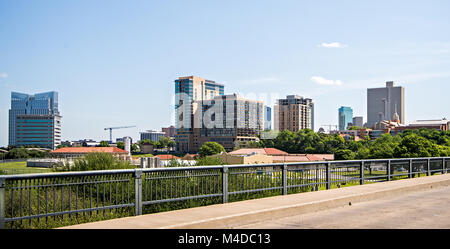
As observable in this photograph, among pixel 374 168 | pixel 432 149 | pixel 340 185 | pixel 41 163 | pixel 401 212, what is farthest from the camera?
pixel 41 163

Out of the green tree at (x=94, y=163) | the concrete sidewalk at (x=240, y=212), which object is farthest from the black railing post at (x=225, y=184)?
the green tree at (x=94, y=163)

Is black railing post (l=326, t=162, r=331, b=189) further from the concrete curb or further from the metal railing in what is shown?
the concrete curb

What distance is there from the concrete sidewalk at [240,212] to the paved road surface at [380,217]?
0.24 m

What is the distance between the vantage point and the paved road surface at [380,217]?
9.73 m

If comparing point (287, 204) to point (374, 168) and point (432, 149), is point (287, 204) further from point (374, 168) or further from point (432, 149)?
point (432, 149)

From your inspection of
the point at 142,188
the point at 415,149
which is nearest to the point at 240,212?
the point at 142,188

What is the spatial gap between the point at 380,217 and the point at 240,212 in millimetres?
3525

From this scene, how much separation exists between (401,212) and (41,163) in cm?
13751

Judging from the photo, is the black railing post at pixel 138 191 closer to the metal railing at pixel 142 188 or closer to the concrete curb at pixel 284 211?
the metal railing at pixel 142 188

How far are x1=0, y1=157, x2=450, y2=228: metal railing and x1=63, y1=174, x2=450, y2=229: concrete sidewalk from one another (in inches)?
16.7

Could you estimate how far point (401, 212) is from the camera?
1182cm

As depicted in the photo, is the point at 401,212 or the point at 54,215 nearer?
the point at 54,215
